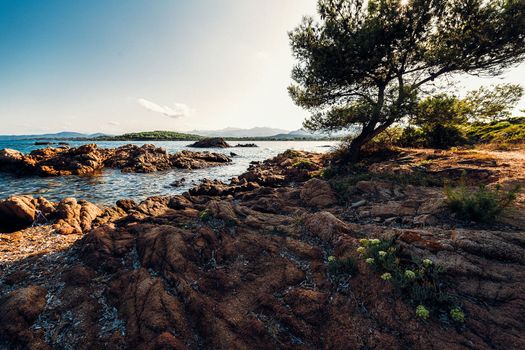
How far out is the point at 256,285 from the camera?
6336mm

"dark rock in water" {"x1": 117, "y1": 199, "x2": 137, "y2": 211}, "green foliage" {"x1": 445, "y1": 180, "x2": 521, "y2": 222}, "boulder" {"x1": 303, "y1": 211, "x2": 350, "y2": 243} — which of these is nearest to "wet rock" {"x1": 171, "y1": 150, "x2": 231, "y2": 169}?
"dark rock in water" {"x1": 117, "y1": 199, "x2": 137, "y2": 211}

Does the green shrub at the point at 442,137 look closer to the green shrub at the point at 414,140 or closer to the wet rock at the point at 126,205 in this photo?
the green shrub at the point at 414,140

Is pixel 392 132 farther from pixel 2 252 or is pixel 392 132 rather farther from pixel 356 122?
pixel 2 252

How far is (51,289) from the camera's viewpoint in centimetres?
661

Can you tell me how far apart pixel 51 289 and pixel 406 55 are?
24.2 metres

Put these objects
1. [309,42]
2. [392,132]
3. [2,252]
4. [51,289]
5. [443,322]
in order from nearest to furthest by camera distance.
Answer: [443,322], [51,289], [2,252], [309,42], [392,132]

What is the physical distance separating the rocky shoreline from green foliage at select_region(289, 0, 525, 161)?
40.1 ft

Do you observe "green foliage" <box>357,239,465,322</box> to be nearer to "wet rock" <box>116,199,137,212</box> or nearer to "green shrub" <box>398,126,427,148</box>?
"wet rock" <box>116,199,137,212</box>

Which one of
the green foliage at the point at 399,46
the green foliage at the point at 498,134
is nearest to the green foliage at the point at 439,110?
the green foliage at the point at 399,46

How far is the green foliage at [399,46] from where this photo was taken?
16.1 meters

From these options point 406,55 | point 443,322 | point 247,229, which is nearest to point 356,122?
point 406,55

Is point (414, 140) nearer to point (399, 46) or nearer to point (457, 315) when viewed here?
point (399, 46)

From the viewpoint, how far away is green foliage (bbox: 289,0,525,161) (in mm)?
16062

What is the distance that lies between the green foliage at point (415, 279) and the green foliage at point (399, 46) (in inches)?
576
